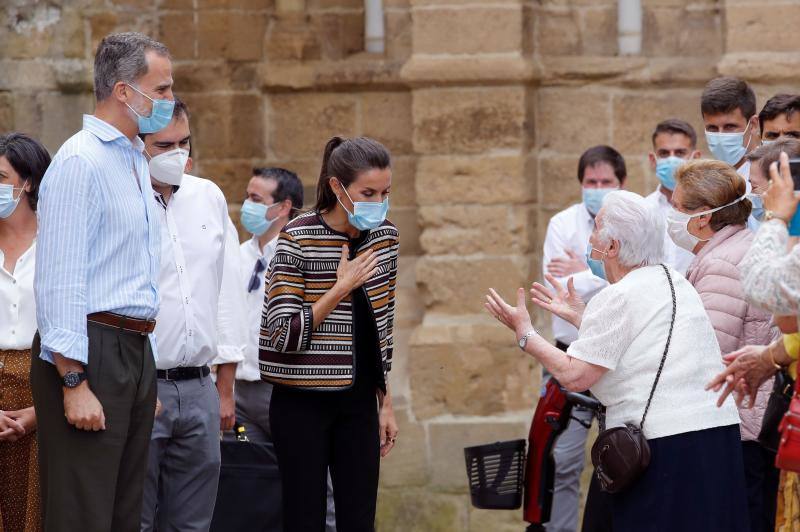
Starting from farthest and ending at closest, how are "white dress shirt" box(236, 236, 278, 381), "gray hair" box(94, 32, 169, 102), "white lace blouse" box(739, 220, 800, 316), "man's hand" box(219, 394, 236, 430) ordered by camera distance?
"white dress shirt" box(236, 236, 278, 381)
"man's hand" box(219, 394, 236, 430)
"gray hair" box(94, 32, 169, 102)
"white lace blouse" box(739, 220, 800, 316)

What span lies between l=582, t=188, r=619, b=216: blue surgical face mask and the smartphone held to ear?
10.1 ft

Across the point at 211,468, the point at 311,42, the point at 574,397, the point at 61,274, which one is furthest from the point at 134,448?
the point at 311,42

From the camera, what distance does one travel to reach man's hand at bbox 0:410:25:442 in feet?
17.3

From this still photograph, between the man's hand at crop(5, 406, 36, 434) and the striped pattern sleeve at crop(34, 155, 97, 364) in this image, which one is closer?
the striped pattern sleeve at crop(34, 155, 97, 364)

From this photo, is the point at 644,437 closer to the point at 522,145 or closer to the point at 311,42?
the point at 522,145

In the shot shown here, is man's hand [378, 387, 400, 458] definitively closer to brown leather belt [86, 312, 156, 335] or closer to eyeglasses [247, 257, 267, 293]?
brown leather belt [86, 312, 156, 335]

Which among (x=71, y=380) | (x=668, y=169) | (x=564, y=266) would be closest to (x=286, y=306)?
(x=71, y=380)

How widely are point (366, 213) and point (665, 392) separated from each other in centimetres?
143

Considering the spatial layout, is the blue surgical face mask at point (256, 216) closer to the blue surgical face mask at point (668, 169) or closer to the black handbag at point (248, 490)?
the black handbag at point (248, 490)

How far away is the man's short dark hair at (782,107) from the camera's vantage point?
6227 millimetres

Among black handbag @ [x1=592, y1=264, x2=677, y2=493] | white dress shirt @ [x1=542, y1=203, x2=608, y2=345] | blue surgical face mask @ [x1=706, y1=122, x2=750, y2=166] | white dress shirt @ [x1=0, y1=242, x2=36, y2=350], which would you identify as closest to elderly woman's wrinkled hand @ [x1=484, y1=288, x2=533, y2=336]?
black handbag @ [x1=592, y1=264, x2=677, y2=493]

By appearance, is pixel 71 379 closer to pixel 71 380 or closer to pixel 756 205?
pixel 71 380

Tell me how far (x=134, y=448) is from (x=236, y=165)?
4.35 meters

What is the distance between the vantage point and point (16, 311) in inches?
210
